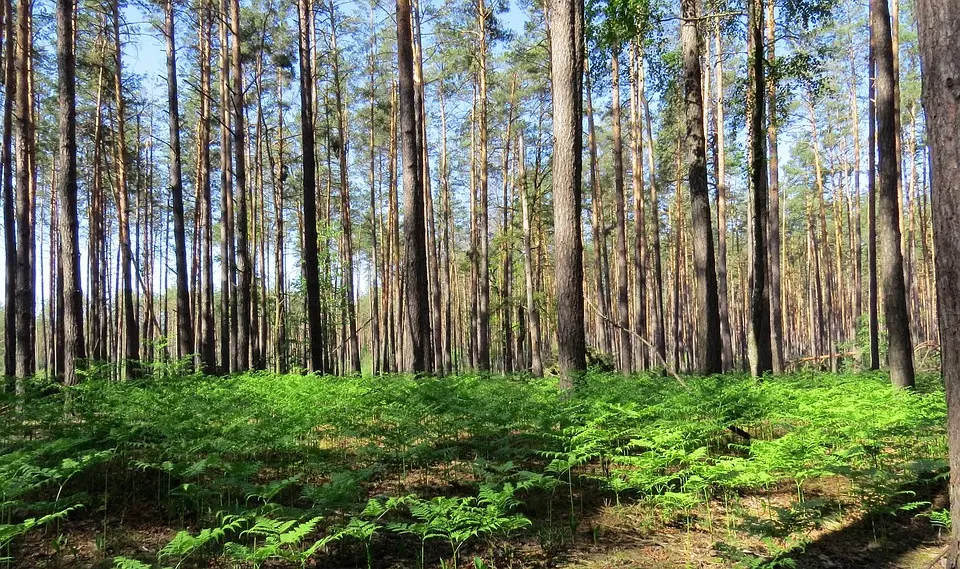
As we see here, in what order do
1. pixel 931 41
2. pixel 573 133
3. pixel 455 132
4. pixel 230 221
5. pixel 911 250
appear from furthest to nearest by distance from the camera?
1. pixel 455 132
2. pixel 911 250
3. pixel 230 221
4. pixel 573 133
5. pixel 931 41

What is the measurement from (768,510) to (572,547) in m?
2.11

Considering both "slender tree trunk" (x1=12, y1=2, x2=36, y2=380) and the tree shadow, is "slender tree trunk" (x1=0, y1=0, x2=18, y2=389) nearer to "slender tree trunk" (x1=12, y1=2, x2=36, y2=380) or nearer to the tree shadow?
"slender tree trunk" (x1=12, y1=2, x2=36, y2=380)

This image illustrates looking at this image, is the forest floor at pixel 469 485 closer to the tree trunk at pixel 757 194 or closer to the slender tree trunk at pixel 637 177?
the tree trunk at pixel 757 194

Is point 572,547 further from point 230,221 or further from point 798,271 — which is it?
point 798,271

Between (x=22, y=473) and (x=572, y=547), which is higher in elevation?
(x=22, y=473)

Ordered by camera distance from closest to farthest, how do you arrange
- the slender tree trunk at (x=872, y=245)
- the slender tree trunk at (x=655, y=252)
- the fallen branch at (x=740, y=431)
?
the fallen branch at (x=740, y=431) → the slender tree trunk at (x=872, y=245) → the slender tree trunk at (x=655, y=252)

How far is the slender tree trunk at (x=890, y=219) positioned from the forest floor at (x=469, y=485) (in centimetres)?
303

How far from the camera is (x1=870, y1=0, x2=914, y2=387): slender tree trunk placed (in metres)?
9.24

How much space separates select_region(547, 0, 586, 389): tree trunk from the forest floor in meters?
0.91

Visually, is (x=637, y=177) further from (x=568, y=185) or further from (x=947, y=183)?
(x=947, y=183)

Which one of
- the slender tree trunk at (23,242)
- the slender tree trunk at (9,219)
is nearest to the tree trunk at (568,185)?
the slender tree trunk at (23,242)

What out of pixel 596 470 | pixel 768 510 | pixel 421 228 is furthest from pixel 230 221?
pixel 768 510

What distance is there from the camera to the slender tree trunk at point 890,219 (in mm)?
9242

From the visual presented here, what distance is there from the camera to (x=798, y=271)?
46.6 meters
